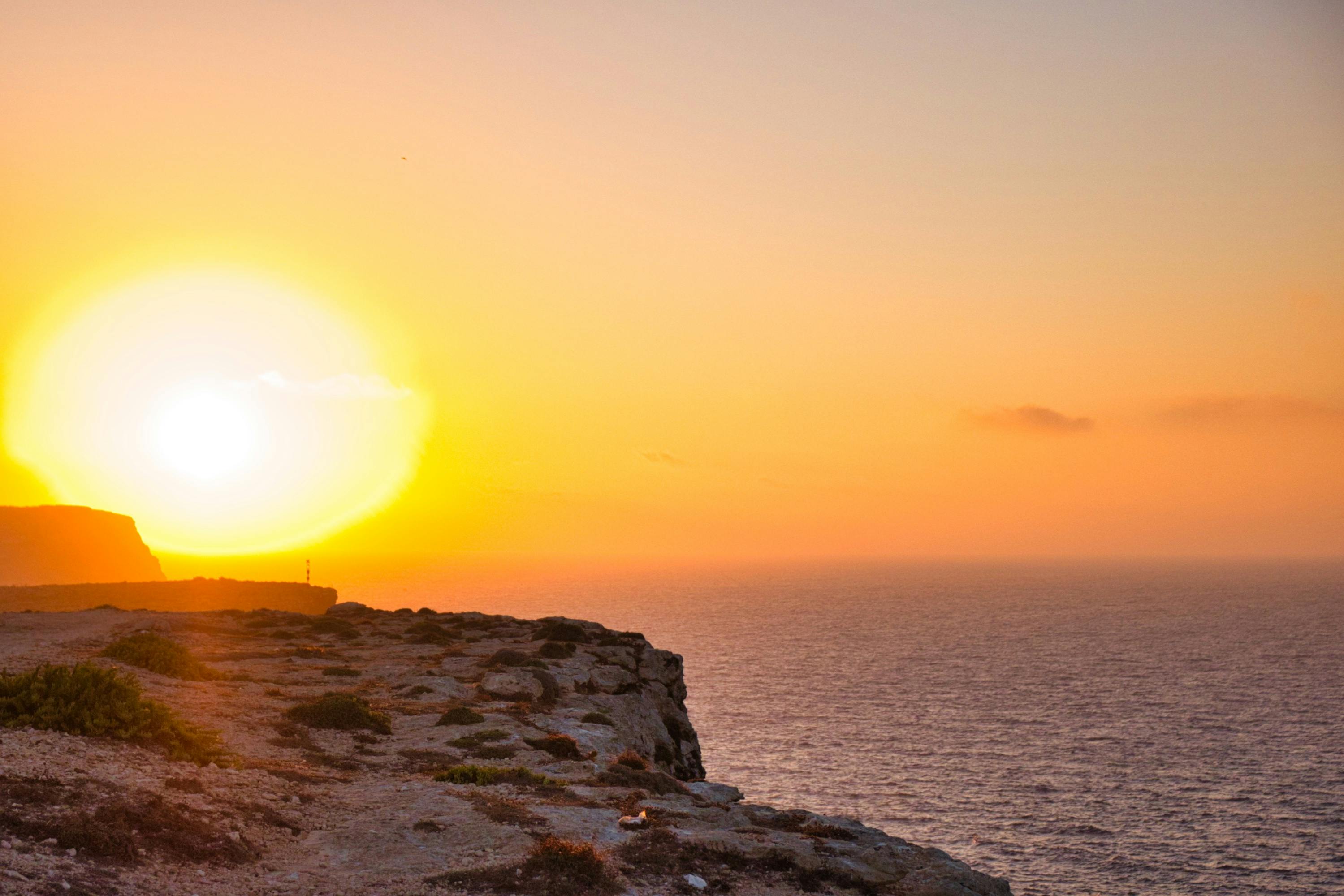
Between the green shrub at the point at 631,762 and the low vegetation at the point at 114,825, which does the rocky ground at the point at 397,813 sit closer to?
the low vegetation at the point at 114,825

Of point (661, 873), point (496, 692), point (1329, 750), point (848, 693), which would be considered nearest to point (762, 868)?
point (661, 873)

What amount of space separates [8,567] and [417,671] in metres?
188

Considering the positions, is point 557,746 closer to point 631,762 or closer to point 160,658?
point 631,762

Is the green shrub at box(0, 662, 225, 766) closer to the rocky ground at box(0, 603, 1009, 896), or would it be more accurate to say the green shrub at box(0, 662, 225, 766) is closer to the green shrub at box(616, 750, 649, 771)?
A: the rocky ground at box(0, 603, 1009, 896)

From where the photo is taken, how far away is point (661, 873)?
1942cm

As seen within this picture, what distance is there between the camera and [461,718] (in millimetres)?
33562

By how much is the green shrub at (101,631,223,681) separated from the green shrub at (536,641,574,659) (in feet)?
59.7

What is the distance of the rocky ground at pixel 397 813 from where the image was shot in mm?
16203

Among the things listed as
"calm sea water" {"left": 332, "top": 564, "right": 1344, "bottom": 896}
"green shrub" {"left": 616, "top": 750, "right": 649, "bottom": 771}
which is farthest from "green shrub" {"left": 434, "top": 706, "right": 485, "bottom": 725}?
"calm sea water" {"left": 332, "top": 564, "right": 1344, "bottom": 896}

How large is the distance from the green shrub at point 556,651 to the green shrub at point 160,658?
18192mm

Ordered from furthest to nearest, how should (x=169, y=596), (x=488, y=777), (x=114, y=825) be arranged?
(x=169, y=596)
(x=488, y=777)
(x=114, y=825)

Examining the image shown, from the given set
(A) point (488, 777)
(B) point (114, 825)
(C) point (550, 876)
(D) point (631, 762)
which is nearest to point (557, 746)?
(D) point (631, 762)

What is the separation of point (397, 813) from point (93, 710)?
24.1 feet

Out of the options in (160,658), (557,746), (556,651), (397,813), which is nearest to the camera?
(397,813)
